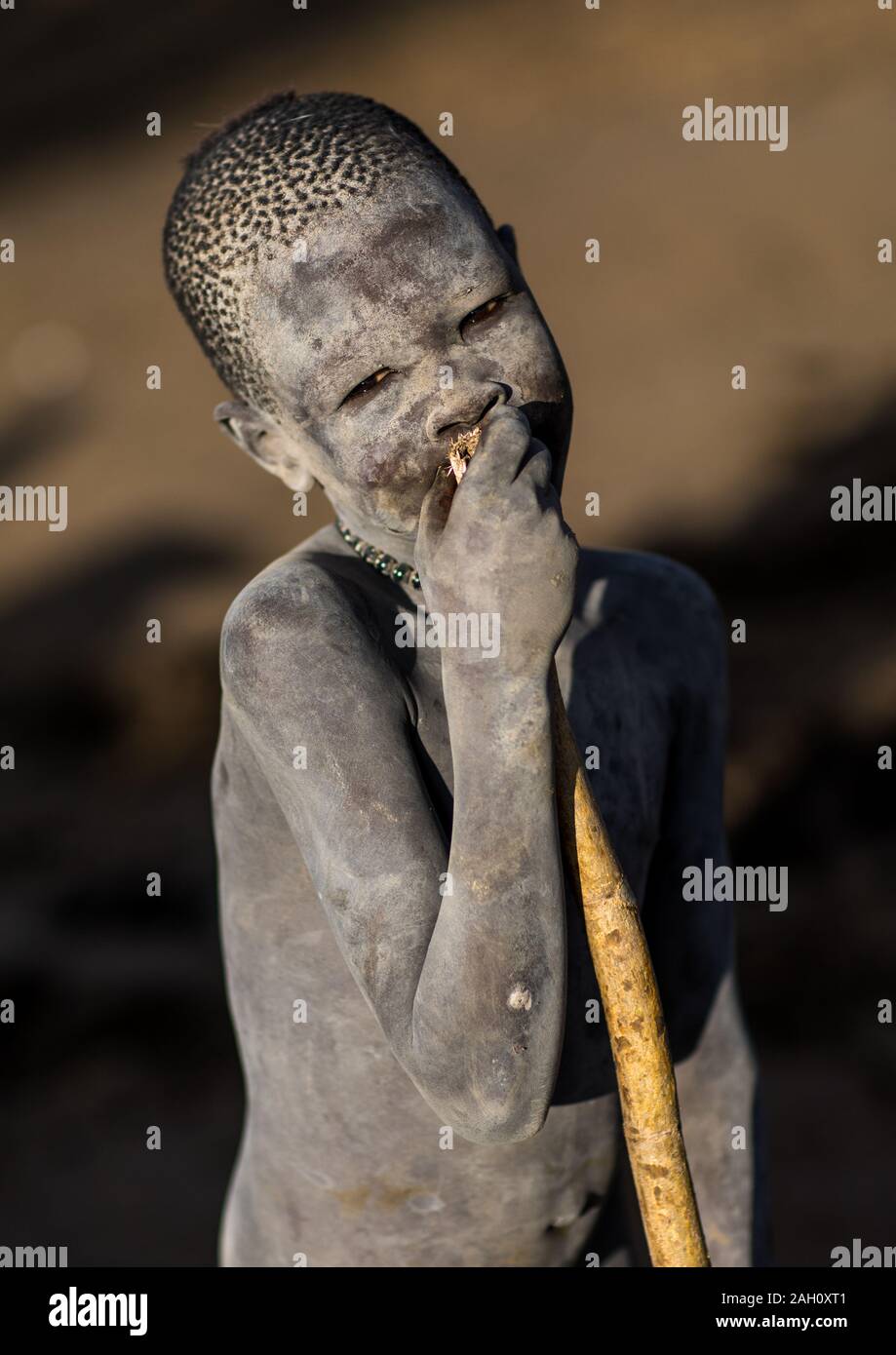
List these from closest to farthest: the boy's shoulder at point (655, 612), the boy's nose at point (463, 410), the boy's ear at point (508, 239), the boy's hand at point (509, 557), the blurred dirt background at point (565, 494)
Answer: the boy's hand at point (509, 557), the boy's nose at point (463, 410), the boy's ear at point (508, 239), the boy's shoulder at point (655, 612), the blurred dirt background at point (565, 494)

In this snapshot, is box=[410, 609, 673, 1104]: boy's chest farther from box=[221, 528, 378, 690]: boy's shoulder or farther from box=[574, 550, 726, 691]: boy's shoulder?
box=[221, 528, 378, 690]: boy's shoulder

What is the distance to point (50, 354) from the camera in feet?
22.0

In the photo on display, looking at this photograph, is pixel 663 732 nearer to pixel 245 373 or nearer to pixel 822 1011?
pixel 245 373

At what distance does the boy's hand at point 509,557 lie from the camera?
1463 mm

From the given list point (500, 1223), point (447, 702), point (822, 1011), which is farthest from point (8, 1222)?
point (447, 702)

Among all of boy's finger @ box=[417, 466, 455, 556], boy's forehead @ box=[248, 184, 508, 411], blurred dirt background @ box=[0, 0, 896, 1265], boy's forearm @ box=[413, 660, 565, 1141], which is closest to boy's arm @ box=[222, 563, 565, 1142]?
boy's forearm @ box=[413, 660, 565, 1141]

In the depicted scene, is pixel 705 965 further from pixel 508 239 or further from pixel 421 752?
pixel 508 239

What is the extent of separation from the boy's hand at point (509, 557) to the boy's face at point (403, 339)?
15cm

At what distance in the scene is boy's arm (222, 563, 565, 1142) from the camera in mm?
1478

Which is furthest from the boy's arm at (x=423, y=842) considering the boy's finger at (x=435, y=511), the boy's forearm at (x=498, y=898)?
the boy's finger at (x=435, y=511)

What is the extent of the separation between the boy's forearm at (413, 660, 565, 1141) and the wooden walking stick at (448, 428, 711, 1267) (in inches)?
2.0

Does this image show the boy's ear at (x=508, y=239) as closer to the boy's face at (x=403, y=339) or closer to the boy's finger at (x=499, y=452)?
the boy's face at (x=403, y=339)

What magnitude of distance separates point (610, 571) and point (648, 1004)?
69 centimetres

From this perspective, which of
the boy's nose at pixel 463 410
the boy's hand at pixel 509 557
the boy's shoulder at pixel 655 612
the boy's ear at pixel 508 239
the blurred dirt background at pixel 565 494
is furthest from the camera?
the blurred dirt background at pixel 565 494
